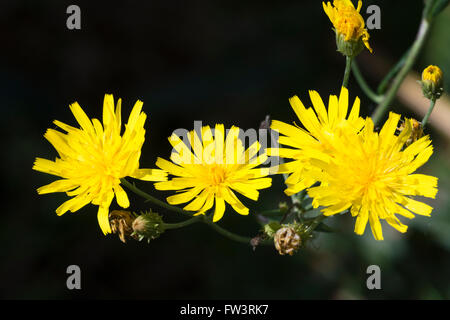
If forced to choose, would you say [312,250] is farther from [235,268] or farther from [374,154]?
[374,154]

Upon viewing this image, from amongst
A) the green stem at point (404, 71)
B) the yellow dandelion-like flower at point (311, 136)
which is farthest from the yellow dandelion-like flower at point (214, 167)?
the green stem at point (404, 71)

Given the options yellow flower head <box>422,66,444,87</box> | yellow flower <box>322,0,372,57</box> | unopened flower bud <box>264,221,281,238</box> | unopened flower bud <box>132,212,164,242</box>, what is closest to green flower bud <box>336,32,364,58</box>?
yellow flower <box>322,0,372,57</box>

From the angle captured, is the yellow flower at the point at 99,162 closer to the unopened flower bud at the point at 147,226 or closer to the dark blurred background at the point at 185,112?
the unopened flower bud at the point at 147,226

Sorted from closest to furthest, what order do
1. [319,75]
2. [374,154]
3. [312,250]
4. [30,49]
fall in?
[374,154] → [312,250] → [319,75] → [30,49]

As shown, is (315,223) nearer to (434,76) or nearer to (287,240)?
(287,240)

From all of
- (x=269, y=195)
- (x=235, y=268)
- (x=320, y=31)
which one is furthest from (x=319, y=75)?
(x=235, y=268)
